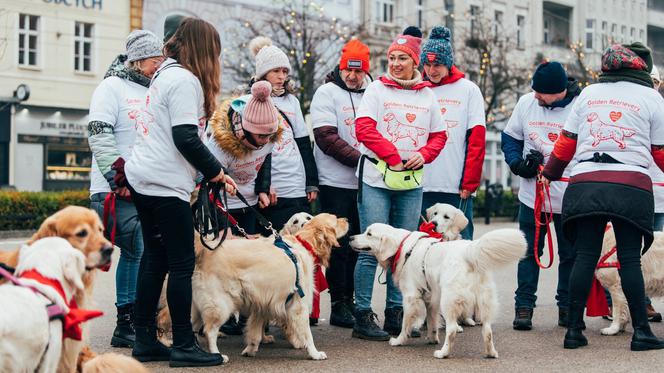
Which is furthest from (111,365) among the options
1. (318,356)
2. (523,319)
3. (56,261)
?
(523,319)

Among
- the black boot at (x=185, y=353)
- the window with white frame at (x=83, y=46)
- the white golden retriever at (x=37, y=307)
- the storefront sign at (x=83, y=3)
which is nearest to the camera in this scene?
the white golden retriever at (x=37, y=307)

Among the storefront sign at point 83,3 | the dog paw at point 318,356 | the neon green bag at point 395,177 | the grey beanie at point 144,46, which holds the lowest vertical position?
the dog paw at point 318,356

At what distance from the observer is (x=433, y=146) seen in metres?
6.98

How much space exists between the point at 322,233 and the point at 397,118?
1.13 metres

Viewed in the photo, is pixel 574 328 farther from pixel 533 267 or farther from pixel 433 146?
pixel 433 146

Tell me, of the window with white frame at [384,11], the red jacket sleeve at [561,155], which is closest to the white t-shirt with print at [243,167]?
the red jacket sleeve at [561,155]

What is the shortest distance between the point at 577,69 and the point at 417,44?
37249 millimetres

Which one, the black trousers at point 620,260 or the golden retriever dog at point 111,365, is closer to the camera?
the golden retriever dog at point 111,365

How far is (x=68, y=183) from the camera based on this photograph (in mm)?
31141

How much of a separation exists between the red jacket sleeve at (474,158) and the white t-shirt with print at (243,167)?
1.79 metres

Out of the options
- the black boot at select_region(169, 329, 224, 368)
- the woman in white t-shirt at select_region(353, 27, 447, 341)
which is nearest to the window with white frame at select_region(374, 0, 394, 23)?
the woman in white t-shirt at select_region(353, 27, 447, 341)

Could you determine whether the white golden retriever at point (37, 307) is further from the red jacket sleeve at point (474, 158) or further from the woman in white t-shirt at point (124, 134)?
the red jacket sleeve at point (474, 158)

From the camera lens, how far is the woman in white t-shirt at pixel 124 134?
6309 millimetres

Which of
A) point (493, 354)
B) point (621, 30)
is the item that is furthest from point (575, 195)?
point (621, 30)
